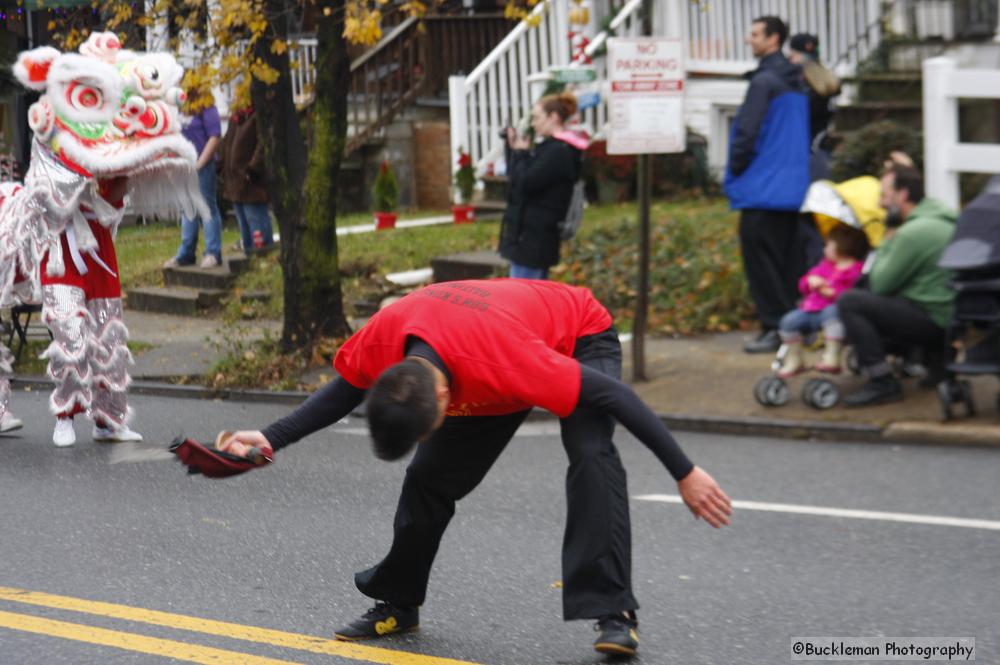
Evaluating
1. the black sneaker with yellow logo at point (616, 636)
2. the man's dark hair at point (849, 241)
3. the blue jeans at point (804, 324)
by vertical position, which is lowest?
the black sneaker with yellow logo at point (616, 636)

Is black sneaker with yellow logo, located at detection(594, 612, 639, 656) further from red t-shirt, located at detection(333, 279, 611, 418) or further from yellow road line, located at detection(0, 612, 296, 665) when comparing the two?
yellow road line, located at detection(0, 612, 296, 665)

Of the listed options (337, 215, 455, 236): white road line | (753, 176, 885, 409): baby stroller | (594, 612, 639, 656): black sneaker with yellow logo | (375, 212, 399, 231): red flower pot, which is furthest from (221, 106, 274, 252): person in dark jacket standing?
(594, 612, 639, 656): black sneaker with yellow logo

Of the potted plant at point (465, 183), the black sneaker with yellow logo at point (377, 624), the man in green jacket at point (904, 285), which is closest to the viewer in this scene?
the black sneaker with yellow logo at point (377, 624)

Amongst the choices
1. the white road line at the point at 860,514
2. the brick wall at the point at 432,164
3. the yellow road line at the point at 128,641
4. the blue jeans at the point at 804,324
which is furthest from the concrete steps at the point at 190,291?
the yellow road line at the point at 128,641

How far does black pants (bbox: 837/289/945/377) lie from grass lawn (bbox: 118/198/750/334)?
3233 mm

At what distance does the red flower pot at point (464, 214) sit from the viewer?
19.2 meters

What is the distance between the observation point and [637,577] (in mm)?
6664

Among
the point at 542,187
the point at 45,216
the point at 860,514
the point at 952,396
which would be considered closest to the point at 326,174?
the point at 542,187

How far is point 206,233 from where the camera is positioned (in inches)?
664

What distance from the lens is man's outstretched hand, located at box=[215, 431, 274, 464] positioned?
5.18m

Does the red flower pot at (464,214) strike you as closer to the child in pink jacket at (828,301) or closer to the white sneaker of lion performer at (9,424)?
the child in pink jacket at (828,301)

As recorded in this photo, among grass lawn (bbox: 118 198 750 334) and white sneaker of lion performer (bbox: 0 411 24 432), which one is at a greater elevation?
grass lawn (bbox: 118 198 750 334)

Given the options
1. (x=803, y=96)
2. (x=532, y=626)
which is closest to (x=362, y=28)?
(x=803, y=96)

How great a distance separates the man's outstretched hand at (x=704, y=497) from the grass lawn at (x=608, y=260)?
26.3 feet
